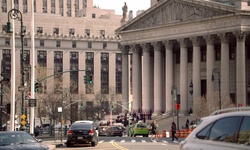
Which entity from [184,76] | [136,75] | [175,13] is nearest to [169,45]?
[175,13]

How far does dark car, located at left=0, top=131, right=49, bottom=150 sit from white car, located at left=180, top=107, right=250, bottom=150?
8100mm

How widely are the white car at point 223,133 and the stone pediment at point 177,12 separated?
69.8 m

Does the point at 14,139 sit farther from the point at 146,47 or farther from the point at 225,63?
the point at 146,47

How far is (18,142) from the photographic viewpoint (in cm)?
2033

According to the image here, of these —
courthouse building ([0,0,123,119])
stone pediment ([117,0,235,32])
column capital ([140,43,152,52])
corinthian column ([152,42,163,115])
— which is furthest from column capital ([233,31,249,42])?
courthouse building ([0,0,123,119])

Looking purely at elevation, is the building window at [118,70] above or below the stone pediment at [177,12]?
below

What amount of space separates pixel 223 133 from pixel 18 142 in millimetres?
10419

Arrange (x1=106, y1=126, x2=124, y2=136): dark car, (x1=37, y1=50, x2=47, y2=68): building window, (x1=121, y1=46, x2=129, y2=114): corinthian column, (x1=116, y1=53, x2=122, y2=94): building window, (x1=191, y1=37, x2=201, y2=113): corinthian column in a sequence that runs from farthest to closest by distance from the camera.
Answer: (x1=116, y1=53, x2=122, y2=94): building window < (x1=37, y1=50, x2=47, y2=68): building window < (x1=121, y1=46, x2=129, y2=114): corinthian column < (x1=191, y1=37, x2=201, y2=113): corinthian column < (x1=106, y1=126, x2=124, y2=136): dark car

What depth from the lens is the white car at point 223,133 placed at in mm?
10602

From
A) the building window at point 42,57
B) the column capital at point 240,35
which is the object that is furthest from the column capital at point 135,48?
the building window at point 42,57

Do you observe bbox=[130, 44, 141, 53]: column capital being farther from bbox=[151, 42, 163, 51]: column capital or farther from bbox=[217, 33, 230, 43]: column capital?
bbox=[217, 33, 230, 43]: column capital

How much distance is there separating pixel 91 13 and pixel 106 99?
3560 centimetres

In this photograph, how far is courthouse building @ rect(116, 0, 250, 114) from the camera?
82.1m

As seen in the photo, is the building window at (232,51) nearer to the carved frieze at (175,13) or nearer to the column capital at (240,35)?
the carved frieze at (175,13)
